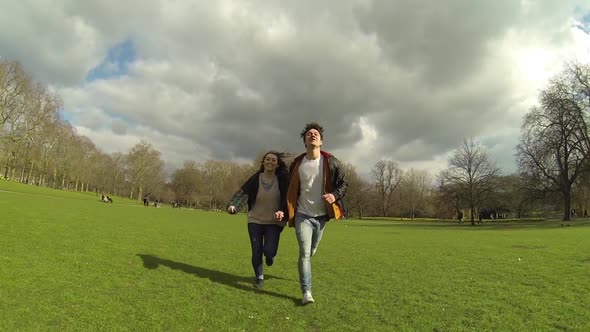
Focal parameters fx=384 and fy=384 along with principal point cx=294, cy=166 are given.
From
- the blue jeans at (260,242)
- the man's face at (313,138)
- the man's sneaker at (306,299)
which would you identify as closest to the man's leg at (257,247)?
the blue jeans at (260,242)

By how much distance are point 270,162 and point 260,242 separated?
1.50m

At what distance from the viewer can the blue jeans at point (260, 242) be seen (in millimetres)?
7059

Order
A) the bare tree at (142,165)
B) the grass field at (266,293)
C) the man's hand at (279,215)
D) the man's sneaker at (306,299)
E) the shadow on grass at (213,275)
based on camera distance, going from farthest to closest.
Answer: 1. the bare tree at (142,165)
2. the shadow on grass at (213,275)
3. the man's hand at (279,215)
4. the man's sneaker at (306,299)
5. the grass field at (266,293)

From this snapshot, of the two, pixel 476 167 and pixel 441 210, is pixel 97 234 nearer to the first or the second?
pixel 476 167

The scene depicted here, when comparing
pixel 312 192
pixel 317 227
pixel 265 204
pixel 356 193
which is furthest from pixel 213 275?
pixel 356 193

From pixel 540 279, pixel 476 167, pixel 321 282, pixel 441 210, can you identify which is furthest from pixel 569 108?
pixel 441 210

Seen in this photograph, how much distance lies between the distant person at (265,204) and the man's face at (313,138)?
97cm

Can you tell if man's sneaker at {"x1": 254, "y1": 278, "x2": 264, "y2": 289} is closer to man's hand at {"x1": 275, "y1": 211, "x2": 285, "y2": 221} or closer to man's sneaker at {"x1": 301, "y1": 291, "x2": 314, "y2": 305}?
man's sneaker at {"x1": 301, "y1": 291, "x2": 314, "y2": 305}

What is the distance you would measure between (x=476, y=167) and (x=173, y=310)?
6138 cm

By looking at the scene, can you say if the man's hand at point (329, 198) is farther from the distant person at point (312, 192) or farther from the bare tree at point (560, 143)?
the bare tree at point (560, 143)

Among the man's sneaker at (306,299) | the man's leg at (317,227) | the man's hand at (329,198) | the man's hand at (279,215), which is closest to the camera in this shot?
the man's sneaker at (306,299)

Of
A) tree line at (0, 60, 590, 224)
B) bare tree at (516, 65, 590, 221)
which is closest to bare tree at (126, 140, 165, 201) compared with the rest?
tree line at (0, 60, 590, 224)

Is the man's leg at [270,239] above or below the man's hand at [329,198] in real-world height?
below

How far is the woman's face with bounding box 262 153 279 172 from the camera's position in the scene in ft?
23.1
